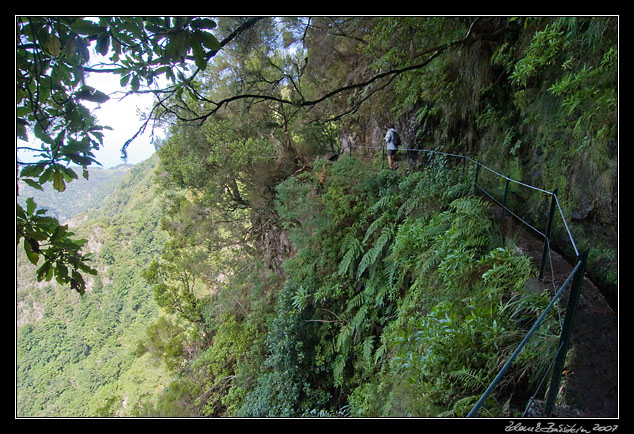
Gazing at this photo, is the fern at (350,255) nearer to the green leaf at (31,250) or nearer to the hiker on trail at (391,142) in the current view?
the hiker on trail at (391,142)

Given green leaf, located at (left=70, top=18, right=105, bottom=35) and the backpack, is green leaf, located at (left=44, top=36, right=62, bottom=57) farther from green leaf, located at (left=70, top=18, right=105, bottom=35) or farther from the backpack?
the backpack

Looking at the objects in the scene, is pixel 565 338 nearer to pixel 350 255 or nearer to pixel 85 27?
pixel 85 27

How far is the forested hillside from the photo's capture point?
2.50 meters

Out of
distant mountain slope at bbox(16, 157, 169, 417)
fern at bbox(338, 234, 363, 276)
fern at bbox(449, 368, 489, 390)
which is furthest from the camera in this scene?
distant mountain slope at bbox(16, 157, 169, 417)

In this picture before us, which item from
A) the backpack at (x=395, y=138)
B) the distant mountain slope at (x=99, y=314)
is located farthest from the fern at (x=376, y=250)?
the distant mountain slope at (x=99, y=314)

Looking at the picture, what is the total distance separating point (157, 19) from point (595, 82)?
159 inches

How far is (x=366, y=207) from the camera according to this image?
6.97 meters

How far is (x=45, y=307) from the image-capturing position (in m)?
24.1

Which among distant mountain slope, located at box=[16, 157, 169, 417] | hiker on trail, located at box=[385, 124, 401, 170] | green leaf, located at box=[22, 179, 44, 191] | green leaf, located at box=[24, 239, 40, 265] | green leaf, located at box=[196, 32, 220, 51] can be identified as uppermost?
hiker on trail, located at box=[385, 124, 401, 170]

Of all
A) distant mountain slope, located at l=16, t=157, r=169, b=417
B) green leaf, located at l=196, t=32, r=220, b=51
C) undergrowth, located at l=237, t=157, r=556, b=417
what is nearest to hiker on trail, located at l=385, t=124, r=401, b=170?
undergrowth, located at l=237, t=157, r=556, b=417

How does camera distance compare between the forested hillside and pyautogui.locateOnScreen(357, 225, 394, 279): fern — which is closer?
the forested hillside

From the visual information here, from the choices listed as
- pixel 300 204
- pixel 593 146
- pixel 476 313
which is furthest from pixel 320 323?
pixel 593 146

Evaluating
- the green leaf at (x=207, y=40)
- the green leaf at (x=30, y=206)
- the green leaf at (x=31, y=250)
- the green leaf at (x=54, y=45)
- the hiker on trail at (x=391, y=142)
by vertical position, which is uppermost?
the hiker on trail at (x=391, y=142)

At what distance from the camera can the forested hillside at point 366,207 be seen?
2.50m
